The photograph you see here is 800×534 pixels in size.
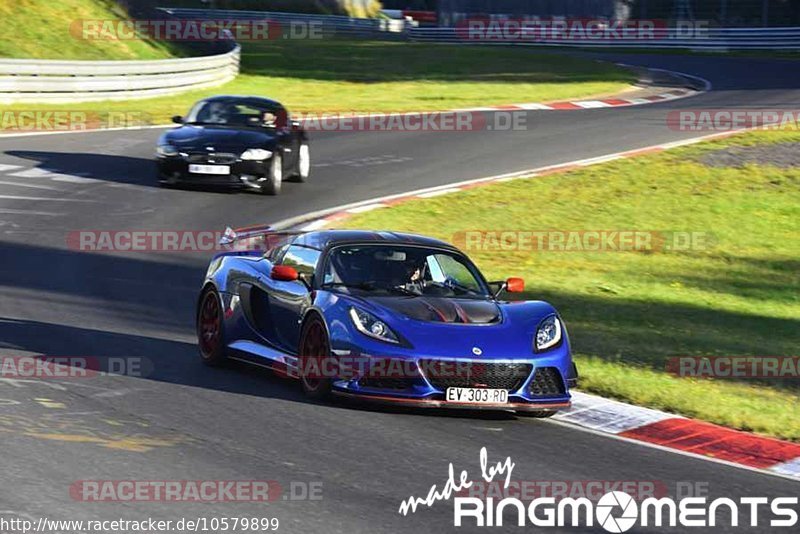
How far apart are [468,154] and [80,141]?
22.4ft

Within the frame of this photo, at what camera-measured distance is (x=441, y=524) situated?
22.7ft

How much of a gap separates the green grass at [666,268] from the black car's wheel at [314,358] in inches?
88.4

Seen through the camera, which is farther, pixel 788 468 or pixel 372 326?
pixel 372 326

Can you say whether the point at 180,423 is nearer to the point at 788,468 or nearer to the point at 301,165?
the point at 788,468

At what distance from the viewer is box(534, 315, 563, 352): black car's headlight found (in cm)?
988

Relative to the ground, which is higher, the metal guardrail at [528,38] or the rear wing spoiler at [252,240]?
the rear wing spoiler at [252,240]

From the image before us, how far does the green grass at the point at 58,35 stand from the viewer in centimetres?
3625

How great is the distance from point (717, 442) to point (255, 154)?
42.0 feet

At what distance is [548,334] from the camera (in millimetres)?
10023

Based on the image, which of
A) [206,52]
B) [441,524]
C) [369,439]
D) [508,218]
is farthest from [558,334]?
[206,52]

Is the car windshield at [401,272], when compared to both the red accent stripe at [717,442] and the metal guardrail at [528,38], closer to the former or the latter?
the red accent stripe at [717,442]

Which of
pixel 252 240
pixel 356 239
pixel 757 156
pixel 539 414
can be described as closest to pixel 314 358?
pixel 356 239
